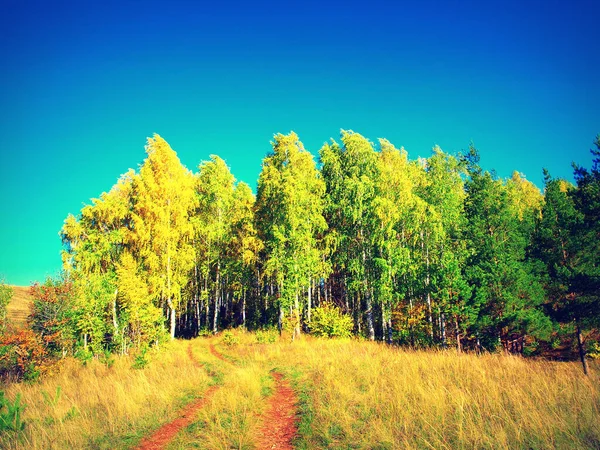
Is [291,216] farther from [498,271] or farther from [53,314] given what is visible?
[53,314]

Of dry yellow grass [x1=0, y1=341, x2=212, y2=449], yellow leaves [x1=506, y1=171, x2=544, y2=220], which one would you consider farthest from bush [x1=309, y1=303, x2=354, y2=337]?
yellow leaves [x1=506, y1=171, x2=544, y2=220]

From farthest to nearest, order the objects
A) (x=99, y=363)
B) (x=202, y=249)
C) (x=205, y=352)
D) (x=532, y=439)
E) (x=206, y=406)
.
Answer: (x=202, y=249)
(x=205, y=352)
(x=99, y=363)
(x=206, y=406)
(x=532, y=439)

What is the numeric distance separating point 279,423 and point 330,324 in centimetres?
1477

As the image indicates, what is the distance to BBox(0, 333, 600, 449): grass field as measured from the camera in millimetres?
5773

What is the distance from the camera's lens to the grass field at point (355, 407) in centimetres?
577

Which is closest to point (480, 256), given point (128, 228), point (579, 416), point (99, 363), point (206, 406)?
point (579, 416)

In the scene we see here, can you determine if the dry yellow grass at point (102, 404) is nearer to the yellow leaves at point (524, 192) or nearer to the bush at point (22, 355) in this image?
the bush at point (22, 355)

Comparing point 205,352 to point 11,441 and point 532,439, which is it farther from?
point 532,439

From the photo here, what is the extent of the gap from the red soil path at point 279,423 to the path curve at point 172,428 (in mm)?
1984

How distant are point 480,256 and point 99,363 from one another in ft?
69.4

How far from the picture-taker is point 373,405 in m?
7.66

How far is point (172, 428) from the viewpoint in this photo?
7.69m

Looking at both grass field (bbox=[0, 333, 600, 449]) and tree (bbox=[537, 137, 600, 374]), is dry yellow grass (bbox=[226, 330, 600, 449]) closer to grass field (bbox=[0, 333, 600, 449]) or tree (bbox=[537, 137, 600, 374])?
grass field (bbox=[0, 333, 600, 449])

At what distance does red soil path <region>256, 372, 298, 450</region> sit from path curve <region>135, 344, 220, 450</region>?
1.98 metres
